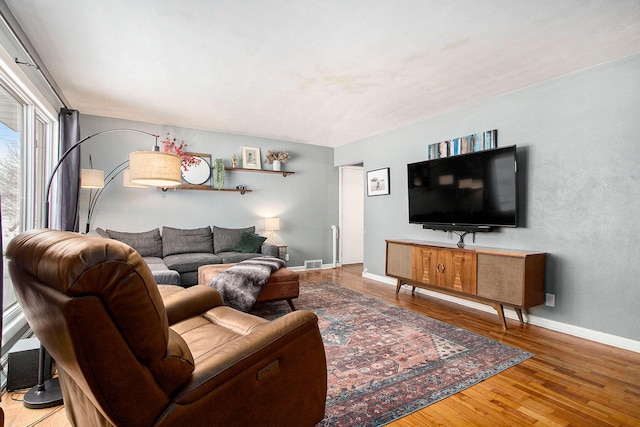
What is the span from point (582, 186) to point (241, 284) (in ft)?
11.1

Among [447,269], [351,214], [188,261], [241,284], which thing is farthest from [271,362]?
[351,214]

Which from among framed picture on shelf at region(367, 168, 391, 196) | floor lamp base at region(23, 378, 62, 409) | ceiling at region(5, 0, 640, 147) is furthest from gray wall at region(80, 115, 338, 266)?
floor lamp base at region(23, 378, 62, 409)

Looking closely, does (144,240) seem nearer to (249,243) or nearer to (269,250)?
(249,243)

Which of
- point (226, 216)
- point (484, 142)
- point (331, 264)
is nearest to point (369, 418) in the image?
point (484, 142)

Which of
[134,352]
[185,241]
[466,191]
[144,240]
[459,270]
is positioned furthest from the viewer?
[185,241]

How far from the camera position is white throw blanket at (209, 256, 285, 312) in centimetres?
311

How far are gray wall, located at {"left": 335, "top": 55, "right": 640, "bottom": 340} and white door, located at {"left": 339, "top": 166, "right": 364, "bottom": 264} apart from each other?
3250mm

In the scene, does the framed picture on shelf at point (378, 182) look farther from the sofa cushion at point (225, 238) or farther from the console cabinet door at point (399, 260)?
the sofa cushion at point (225, 238)

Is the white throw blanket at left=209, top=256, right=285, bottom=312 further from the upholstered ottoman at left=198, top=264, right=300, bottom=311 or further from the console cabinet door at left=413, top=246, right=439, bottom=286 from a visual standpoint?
the console cabinet door at left=413, top=246, right=439, bottom=286

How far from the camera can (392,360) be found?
239 cm

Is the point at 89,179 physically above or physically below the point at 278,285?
above

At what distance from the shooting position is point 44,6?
2.12 metres

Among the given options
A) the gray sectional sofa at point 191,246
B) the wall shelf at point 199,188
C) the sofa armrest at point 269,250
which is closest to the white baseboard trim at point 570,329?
the sofa armrest at point 269,250

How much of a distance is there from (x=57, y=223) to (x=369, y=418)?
3771 millimetres
